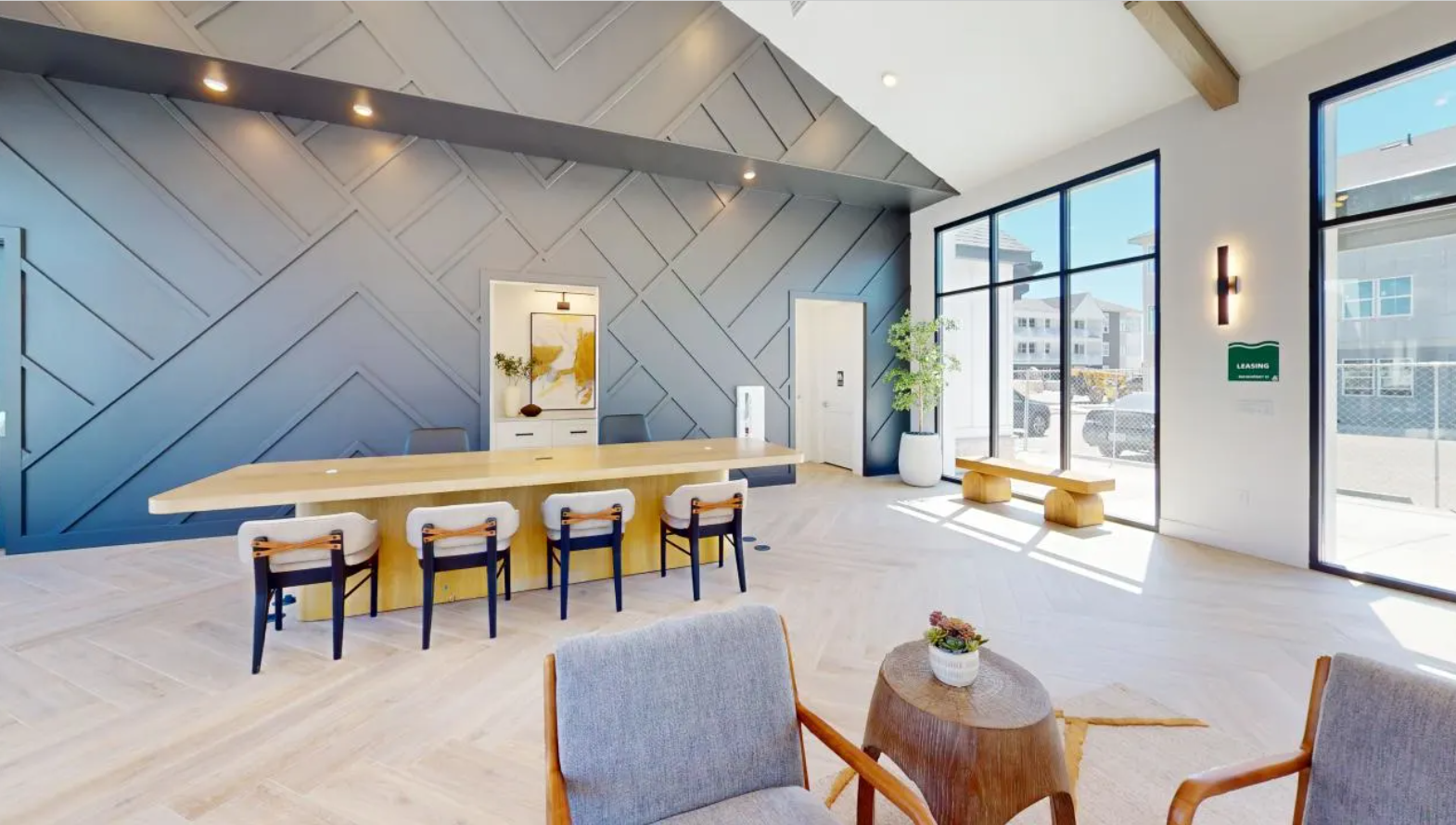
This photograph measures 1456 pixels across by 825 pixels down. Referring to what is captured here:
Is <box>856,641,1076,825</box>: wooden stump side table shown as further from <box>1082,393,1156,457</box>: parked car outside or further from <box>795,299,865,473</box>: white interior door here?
<box>795,299,865,473</box>: white interior door

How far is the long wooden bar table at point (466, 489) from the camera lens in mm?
2791

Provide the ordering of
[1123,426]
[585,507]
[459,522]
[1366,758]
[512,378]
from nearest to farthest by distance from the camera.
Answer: [1366,758]
[459,522]
[585,507]
[1123,426]
[512,378]

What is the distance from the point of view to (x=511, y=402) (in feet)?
19.2

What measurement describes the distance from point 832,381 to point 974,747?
6977 millimetres

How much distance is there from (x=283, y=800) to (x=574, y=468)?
1.85 metres

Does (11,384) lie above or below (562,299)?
below

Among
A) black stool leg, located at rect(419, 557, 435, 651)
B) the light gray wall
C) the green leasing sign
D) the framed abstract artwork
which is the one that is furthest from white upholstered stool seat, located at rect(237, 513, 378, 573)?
the green leasing sign

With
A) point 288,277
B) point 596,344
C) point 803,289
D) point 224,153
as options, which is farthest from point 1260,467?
point 224,153

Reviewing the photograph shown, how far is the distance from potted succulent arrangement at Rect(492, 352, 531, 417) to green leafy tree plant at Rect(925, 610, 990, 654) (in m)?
5.03

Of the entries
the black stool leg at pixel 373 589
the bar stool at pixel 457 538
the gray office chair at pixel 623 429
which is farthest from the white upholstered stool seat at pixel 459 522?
the gray office chair at pixel 623 429

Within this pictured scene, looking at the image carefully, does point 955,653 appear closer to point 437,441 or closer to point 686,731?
point 686,731

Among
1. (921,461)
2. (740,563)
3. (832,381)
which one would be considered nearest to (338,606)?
(740,563)

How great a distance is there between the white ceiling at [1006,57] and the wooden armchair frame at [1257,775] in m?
4.67

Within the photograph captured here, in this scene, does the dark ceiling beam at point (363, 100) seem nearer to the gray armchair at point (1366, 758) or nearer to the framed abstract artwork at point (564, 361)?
the framed abstract artwork at point (564, 361)
